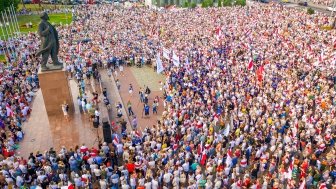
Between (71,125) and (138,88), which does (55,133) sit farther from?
(138,88)

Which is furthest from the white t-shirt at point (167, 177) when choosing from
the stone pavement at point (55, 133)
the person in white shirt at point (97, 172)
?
the stone pavement at point (55, 133)

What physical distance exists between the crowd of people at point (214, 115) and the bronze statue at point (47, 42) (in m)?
4.05

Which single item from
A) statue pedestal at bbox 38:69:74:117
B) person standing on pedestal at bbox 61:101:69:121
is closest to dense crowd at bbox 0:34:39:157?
statue pedestal at bbox 38:69:74:117

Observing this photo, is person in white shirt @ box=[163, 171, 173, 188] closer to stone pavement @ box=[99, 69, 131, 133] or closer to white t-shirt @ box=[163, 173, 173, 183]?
white t-shirt @ box=[163, 173, 173, 183]

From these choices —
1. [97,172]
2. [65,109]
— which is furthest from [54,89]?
[97,172]

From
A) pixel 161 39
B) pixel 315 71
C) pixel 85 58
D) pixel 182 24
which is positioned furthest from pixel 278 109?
pixel 182 24

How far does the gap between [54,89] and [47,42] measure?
Result: 2778mm

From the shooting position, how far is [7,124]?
2067cm

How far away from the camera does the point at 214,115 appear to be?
20250 millimetres

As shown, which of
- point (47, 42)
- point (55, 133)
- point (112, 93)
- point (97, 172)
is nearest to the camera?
point (97, 172)

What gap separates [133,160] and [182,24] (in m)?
33.2

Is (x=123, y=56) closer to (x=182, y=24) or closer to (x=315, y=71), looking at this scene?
(x=182, y=24)

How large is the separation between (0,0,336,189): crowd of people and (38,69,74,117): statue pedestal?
89.0 inches

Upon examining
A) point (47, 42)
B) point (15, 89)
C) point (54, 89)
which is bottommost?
point (15, 89)
